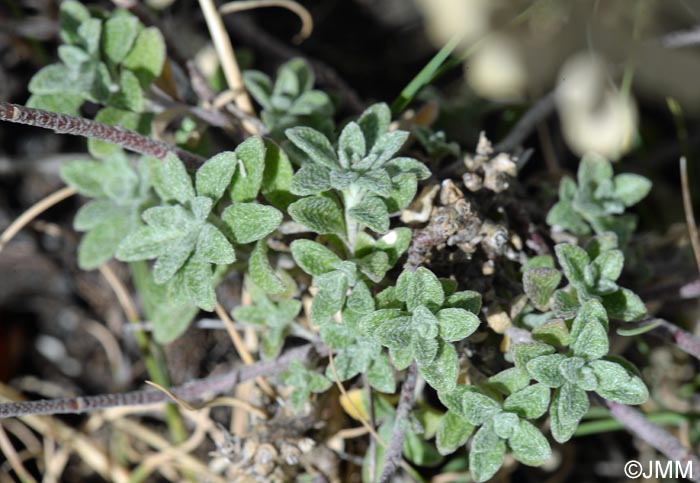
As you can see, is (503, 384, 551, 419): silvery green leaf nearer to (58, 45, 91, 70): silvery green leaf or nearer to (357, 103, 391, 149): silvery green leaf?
(357, 103, 391, 149): silvery green leaf

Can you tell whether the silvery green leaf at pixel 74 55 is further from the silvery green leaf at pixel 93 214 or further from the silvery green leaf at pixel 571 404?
the silvery green leaf at pixel 571 404

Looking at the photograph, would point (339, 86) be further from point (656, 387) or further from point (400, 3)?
point (656, 387)

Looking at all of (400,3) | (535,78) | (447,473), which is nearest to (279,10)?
(400,3)

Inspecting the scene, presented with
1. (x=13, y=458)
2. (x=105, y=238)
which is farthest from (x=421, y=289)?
(x=13, y=458)

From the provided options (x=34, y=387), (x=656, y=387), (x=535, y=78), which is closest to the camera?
(x=656, y=387)

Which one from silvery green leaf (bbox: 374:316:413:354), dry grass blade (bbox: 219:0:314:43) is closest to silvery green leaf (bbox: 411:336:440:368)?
silvery green leaf (bbox: 374:316:413:354)

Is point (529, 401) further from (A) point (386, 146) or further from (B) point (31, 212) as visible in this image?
(B) point (31, 212)

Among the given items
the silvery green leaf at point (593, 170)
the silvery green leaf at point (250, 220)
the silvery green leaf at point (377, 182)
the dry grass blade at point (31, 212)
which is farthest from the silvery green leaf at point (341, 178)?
the dry grass blade at point (31, 212)
